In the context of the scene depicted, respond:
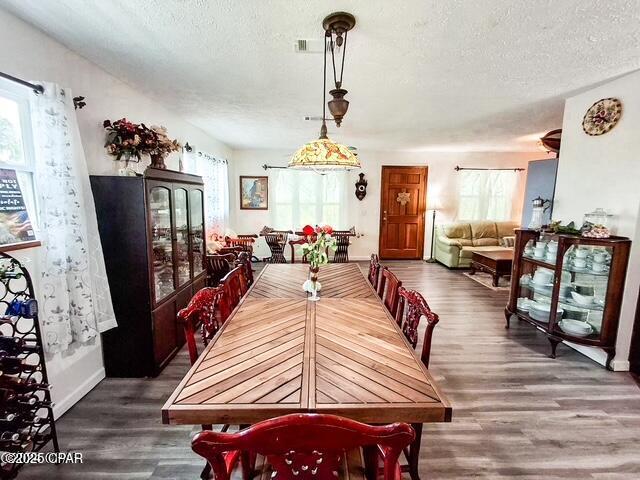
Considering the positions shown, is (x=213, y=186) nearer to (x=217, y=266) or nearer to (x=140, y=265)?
(x=217, y=266)

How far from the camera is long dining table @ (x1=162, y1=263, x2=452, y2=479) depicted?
1065 mm

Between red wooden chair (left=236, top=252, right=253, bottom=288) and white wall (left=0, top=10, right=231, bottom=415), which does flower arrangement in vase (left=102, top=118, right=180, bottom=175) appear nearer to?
white wall (left=0, top=10, right=231, bottom=415)

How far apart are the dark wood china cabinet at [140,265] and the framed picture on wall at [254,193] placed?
12.6ft

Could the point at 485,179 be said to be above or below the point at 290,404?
above

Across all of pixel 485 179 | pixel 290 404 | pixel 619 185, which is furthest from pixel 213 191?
pixel 485 179

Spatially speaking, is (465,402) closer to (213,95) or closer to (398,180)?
(213,95)

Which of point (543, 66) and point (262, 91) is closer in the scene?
point (543, 66)

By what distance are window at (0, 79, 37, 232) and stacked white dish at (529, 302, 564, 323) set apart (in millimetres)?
4227

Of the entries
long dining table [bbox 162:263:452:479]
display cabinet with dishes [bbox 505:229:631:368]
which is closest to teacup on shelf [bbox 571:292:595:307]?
display cabinet with dishes [bbox 505:229:631:368]

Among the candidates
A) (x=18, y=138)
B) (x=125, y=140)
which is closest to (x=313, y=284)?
(x=125, y=140)

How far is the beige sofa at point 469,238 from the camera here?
6059 millimetres

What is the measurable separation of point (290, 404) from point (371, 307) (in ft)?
3.61

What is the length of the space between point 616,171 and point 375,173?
436cm

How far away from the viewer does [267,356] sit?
141 cm
